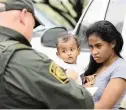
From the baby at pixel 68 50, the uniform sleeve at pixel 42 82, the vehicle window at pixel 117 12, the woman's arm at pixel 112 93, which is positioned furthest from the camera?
the vehicle window at pixel 117 12

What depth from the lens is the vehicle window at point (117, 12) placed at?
3.92 metres

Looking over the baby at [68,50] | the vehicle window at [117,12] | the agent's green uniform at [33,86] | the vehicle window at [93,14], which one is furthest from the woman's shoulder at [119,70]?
the vehicle window at [93,14]

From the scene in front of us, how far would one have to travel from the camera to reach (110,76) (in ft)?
8.53

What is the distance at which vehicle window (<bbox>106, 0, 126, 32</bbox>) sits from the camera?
392cm

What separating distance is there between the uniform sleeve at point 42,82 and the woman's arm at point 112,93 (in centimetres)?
87

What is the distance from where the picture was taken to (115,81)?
251 centimetres

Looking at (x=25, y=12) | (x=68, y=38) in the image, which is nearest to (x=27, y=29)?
(x=25, y=12)

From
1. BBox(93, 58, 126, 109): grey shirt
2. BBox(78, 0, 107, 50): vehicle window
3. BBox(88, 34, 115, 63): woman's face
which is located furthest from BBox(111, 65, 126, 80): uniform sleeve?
BBox(78, 0, 107, 50): vehicle window

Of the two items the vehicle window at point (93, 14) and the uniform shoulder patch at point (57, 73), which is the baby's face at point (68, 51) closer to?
the vehicle window at point (93, 14)

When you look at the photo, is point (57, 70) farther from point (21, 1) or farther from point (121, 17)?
point (121, 17)

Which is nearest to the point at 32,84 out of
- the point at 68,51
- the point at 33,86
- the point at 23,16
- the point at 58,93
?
the point at 33,86

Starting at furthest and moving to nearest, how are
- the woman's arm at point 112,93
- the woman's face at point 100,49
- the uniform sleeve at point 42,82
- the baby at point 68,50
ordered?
the baby at point 68,50, the woman's face at point 100,49, the woman's arm at point 112,93, the uniform sleeve at point 42,82

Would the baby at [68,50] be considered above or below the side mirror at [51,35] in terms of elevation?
above

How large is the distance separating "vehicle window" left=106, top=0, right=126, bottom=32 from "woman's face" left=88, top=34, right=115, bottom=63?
1115 mm
